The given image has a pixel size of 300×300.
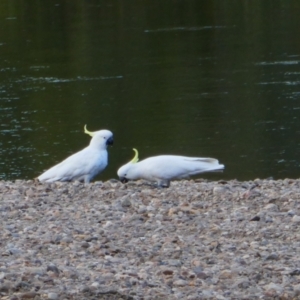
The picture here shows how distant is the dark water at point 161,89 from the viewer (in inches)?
505

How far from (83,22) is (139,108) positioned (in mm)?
16259

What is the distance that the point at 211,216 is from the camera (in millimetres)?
6238

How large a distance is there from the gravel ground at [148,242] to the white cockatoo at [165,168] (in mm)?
254

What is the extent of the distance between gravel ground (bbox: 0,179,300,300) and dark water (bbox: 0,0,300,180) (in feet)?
14.1

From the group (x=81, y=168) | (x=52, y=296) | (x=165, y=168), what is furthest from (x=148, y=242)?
(x=81, y=168)

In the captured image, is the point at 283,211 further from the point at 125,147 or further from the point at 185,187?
the point at 125,147

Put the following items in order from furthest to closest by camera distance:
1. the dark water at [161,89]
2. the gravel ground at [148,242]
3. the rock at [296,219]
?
the dark water at [161,89] < the rock at [296,219] < the gravel ground at [148,242]

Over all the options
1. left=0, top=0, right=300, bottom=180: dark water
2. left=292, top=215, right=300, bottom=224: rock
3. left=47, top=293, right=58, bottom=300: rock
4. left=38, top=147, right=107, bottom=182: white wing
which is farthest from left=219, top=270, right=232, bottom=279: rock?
left=0, top=0, right=300, bottom=180: dark water

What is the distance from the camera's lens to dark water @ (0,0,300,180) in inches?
505

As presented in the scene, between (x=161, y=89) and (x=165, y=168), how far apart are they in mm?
9706

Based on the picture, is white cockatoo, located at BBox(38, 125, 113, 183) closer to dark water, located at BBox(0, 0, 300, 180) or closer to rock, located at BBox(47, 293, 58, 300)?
dark water, located at BBox(0, 0, 300, 180)

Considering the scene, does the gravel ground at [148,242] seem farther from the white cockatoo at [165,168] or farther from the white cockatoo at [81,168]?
the white cockatoo at [81,168]

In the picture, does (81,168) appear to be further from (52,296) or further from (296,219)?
(52,296)

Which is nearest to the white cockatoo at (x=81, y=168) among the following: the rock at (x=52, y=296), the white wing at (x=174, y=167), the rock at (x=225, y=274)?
A: the white wing at (x=174, y=167)
